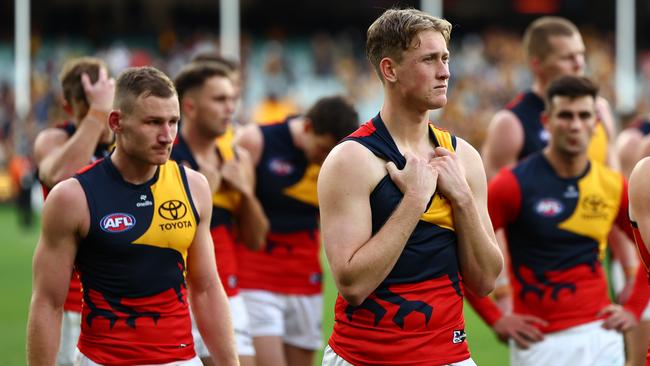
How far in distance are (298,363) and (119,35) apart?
25292 millimetres

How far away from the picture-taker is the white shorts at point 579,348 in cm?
672

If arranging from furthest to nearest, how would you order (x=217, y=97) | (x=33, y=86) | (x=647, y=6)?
(x=647, y=6) < (x=33, y=86) < (x=217, y=97)

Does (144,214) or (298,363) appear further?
(298,363)

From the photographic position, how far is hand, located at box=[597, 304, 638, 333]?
22.1 ft

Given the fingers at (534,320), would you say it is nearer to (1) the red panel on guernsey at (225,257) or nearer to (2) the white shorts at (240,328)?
A: (2) the white shorts at (240,328)

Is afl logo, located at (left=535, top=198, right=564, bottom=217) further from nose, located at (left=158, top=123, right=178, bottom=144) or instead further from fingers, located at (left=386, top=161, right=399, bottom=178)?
nose, located at (left=158, top=123, right=178, bottom=144)

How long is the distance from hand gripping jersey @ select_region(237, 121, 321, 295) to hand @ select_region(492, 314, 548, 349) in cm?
203

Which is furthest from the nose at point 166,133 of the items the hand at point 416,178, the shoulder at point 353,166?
the hand at point 416,178

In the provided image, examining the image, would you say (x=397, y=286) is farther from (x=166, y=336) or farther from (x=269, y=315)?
(x=269, y=315)

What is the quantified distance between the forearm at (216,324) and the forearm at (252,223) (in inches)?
75.3

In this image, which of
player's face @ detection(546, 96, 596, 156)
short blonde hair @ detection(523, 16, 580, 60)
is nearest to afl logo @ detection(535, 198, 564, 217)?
player's face @ detection(546, 96, 596, 156)

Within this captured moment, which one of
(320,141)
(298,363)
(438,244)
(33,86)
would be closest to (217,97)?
(320,141)

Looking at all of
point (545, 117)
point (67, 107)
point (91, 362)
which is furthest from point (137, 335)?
point (545, 117)

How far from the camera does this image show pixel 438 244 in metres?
4.61
